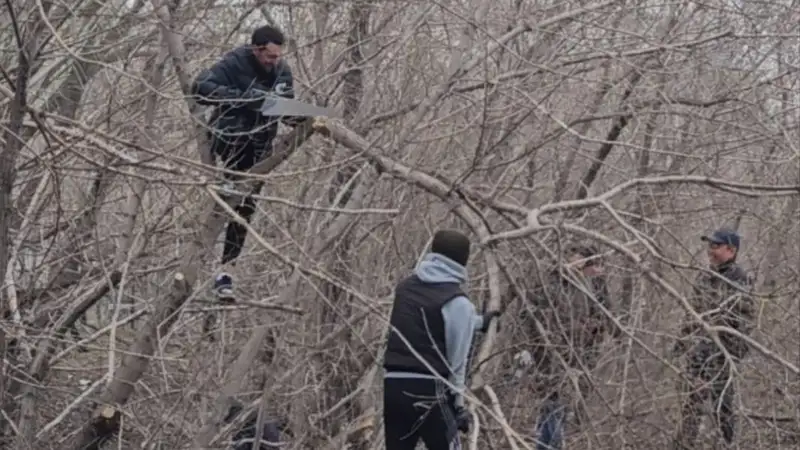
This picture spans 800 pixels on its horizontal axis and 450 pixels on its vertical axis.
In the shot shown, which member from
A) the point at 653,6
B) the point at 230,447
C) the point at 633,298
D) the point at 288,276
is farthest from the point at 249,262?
the point at 653,6

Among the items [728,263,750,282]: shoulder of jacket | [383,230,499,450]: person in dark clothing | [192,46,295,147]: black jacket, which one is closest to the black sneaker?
[192,46,295,147]: black jacket

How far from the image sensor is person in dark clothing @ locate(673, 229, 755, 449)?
687 cm

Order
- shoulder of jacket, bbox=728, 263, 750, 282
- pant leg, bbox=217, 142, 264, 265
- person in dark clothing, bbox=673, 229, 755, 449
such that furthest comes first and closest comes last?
shoulder of jacket, bbox=728, 263, 750, 282, pant leg, bbox=217, 142, 264, 265, person in dark clothing, bbox=673, 229, 755, 449

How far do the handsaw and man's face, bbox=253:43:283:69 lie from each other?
1.02ft

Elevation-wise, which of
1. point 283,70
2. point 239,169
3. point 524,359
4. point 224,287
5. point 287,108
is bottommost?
point 524,359

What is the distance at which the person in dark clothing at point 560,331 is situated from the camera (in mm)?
7105

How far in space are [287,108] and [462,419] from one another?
5.79ft

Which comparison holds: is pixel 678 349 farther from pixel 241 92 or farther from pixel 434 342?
pixel 241 92

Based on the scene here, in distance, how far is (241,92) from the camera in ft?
22.8

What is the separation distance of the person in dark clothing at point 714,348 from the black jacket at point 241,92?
2.34m

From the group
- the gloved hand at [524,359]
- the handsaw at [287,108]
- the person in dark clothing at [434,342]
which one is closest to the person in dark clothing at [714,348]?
the gloved hand at [524,359]

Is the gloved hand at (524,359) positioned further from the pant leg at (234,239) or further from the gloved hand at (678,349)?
the pant leg at (234,239)

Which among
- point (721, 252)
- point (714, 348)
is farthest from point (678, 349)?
point (721, 252)

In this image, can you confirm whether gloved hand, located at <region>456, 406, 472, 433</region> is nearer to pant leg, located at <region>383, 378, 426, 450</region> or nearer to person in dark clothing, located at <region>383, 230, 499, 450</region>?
person in dark clothing, located at <region>383, 230, 499, 450</region>
